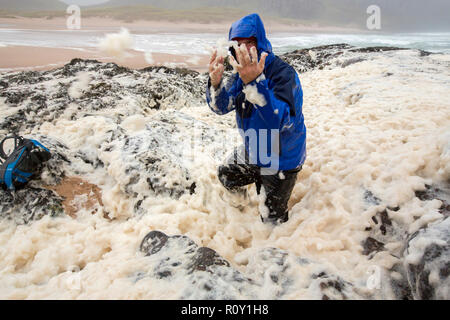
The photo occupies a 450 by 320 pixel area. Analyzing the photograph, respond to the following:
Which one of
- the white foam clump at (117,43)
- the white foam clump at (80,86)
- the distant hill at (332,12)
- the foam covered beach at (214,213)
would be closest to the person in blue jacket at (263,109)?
the foam covered beach at (214,213)

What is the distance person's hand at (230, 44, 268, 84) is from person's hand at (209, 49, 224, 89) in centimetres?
50

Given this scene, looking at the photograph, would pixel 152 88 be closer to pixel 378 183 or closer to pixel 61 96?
pixel 61 96

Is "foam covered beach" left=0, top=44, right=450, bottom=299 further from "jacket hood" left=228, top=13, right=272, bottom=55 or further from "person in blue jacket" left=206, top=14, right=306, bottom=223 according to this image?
"jacket hood" left=228, top=13, right=272, bottom=55

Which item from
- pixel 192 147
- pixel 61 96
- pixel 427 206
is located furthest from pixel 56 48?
pixel 427 206

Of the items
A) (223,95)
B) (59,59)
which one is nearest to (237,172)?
(223,95)

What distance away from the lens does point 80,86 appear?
625cm

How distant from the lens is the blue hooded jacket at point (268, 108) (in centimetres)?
186

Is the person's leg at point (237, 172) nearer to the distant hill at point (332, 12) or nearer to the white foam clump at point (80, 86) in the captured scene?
the white foam clump at point (80, 86)

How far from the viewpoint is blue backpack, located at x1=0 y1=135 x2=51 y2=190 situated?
2.66 meters

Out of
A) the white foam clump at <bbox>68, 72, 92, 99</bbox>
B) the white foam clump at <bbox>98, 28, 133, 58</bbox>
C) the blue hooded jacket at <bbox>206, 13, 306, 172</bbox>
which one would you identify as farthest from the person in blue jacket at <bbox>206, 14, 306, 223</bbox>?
the white foam clump at <bbox>68, 72, 92, 99</bbox>

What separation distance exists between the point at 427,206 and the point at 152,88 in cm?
613

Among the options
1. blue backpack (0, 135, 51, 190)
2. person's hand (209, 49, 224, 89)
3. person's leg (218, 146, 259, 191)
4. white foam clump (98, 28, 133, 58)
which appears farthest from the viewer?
white foam clump (98, 28, 133, 58)

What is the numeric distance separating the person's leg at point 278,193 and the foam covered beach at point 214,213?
124 mm

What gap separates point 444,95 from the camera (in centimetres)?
448
